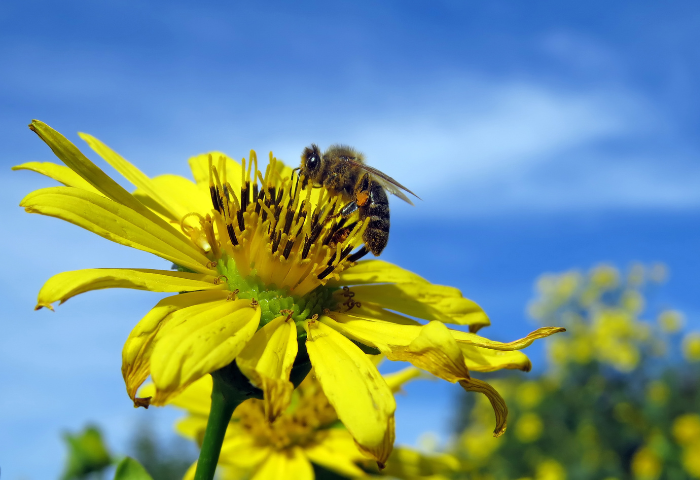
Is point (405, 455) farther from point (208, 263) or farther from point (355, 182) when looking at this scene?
point (208, 263)

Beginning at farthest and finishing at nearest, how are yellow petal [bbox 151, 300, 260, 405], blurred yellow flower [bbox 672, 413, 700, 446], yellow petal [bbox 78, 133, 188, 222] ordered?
1. blurred yellow flower [bbox 672, 413, 700, 446]
2. yellow petal [bbox 78, 133, 188, 222]
3. yellow petal [bbox 151, 300, 260, 405]

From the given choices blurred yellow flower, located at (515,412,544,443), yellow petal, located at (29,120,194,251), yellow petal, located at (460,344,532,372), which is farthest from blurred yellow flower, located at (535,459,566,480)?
yellow petal, located at (29,120,194,251)

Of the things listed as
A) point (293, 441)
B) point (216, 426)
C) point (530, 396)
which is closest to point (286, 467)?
point (293, 441)

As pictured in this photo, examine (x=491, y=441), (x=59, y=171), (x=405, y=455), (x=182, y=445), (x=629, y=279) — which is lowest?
(x=182, y=445)

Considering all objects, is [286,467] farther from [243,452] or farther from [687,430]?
[687,430]

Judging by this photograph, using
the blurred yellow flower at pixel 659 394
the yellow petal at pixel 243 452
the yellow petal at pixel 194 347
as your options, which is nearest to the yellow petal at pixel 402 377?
the yellow petal at pixel 243 452

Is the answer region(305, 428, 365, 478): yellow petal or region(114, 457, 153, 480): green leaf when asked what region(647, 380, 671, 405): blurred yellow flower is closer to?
region(305, 428, 365, 478): yellow petal


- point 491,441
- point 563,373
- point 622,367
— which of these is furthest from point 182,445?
point 622,367
